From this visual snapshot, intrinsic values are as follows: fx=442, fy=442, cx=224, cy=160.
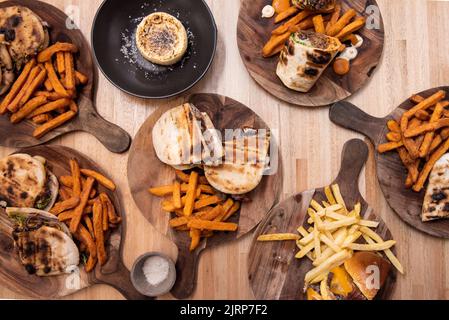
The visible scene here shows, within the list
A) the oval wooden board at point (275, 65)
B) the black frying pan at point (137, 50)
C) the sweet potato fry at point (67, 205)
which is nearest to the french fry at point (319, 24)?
the oval wooden board at point (275, 65)

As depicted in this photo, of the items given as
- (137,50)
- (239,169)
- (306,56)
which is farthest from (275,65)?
(137,50)

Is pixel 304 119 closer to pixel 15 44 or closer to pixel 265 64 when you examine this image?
pixel 265 64

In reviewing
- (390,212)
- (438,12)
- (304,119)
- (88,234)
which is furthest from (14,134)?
(438,12)

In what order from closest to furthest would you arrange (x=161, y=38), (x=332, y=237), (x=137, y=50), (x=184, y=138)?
(x=184, y=138) < (x=332, y=237) < (x=161, y=38) < (x=137, y=50)

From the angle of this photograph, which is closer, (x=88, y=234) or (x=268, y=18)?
(x=88, y=234)

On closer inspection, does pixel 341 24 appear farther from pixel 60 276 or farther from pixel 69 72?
pixel 60 276

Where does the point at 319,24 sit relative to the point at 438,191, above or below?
above

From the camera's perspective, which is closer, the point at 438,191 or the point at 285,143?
the point at 438,191
